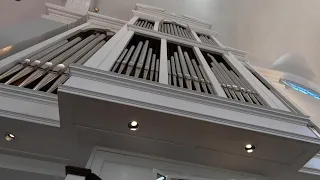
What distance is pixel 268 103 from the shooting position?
3078 millimetres

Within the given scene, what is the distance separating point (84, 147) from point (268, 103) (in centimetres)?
166

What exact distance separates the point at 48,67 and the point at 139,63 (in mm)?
959

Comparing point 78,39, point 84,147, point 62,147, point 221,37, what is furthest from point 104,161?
point 221,37

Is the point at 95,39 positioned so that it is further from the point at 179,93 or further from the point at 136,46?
the point at 179,93

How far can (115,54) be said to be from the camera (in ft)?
10.7

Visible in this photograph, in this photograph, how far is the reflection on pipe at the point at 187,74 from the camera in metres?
3.21

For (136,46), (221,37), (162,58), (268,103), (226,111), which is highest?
(221,37)

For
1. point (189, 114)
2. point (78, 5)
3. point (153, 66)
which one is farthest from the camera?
point (78, 5)

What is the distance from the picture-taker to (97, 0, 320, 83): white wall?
7.51 m

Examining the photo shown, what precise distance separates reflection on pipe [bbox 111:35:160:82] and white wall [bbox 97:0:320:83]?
3723mm

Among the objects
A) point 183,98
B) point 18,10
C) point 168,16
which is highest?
point 168,16

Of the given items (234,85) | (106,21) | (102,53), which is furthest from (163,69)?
(106,21)

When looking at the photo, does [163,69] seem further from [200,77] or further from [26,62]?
[26,62]

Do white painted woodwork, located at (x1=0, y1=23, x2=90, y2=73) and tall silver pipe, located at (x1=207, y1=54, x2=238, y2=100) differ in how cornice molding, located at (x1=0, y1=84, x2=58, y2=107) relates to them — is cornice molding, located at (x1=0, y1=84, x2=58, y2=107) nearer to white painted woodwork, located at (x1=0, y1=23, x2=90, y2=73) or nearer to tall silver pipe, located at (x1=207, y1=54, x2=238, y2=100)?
white painted woodwork, located at (x1=0, y1=23, x2=90, y2=73)
